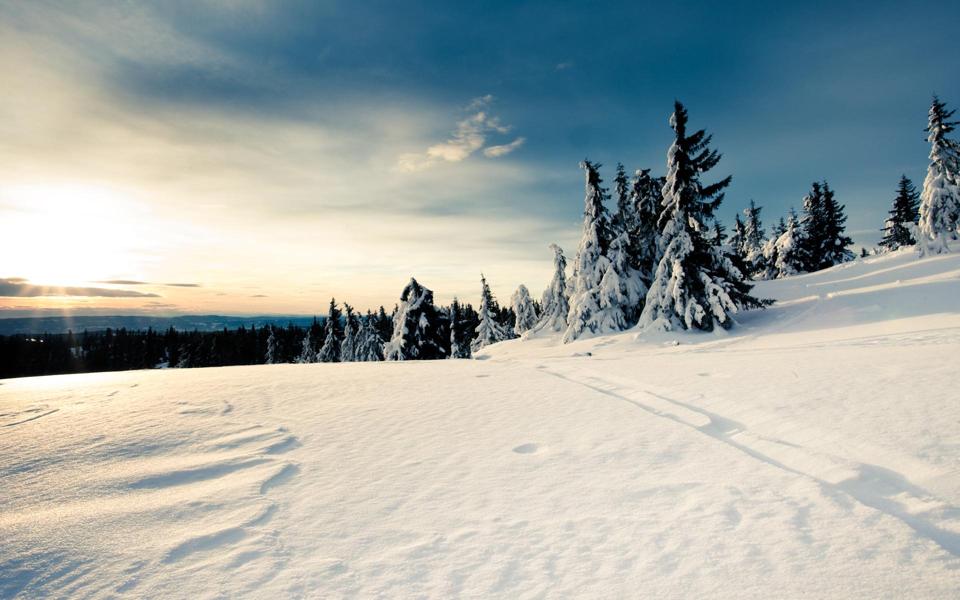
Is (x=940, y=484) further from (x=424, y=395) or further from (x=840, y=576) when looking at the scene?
(x=424, y=395)

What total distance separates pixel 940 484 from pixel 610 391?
182 inches

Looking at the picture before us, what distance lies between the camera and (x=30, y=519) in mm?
3424

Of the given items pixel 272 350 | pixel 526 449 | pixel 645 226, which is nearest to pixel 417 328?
pixel 645 226

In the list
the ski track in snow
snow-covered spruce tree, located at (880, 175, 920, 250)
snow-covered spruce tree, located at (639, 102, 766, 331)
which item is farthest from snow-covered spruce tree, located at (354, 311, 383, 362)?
snow-covered spruce tree, located at (880, 175, 920, 250)

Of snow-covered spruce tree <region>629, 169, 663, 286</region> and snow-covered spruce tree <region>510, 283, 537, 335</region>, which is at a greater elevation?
snow-covered spruce tree <region>629, 169, 663, 286</region>

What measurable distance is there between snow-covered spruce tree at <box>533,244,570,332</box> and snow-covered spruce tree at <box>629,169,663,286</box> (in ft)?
28.4

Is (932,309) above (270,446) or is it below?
above

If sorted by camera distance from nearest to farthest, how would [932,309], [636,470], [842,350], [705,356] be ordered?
[636,470]
[842,350]
[705,356]
[932,309]

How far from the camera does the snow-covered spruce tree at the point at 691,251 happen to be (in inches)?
763

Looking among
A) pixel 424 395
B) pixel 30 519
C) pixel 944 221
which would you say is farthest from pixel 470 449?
pixel 944 221

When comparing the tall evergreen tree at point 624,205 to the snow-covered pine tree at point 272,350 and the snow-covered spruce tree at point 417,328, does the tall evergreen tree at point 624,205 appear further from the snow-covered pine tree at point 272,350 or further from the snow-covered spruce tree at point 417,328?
the snow-covered pine tree at point 272,350

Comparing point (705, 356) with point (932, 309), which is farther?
point (932, 309)

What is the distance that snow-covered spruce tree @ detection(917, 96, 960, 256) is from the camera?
2636cm

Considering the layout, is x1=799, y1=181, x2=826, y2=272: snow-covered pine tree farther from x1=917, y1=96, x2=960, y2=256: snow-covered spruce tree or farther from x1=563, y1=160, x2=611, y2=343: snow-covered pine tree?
x1=563, y1=160, x2=611, y2=343: snow-covered pine tree
